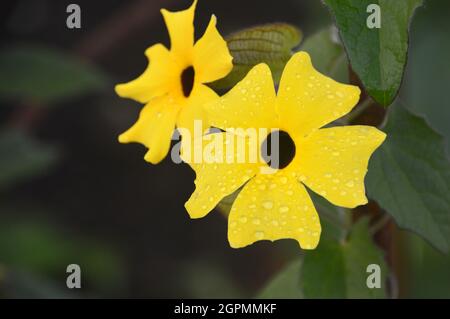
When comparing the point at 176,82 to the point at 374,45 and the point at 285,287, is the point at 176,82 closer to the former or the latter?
the point at 374,45

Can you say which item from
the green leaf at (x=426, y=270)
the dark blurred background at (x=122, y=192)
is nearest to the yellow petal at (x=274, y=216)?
the green leaf at (x=426, y=270)

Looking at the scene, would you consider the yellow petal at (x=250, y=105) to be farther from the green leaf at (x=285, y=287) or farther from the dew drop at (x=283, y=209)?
the green leaf at (x=285, y=287)

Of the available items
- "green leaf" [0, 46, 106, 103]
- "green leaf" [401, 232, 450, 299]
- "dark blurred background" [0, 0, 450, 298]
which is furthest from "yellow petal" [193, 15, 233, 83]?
"dark blurred background" [0, 0, 450, 298]

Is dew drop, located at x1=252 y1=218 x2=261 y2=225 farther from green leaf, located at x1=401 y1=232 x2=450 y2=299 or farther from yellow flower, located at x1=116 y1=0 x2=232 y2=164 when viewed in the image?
green leaf, located at x1=401 y1=232 x2=450 y2=299

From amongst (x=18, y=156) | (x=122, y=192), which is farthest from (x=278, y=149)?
(x=122, y=192)

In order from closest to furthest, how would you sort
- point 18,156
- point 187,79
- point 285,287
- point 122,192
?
point 187,79 → point 285,287 → point 18,156 → point 122,192

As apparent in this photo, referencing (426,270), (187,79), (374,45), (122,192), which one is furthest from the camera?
(122,192)
